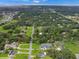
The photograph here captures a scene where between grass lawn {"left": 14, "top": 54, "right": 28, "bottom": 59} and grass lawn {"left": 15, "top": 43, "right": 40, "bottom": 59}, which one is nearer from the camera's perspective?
grass lawn {"left": 14, "top": 54, "right": 28, "bottom": 59}

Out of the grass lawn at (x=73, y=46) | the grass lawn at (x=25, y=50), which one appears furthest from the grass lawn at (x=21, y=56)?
the grass lawn at (x=73, y=46)

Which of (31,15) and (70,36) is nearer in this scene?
(70,36)

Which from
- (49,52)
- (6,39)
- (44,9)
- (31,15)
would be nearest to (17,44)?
(6,39)

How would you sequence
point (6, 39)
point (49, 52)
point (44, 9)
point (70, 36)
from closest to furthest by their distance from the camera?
1. point (49, 52)
2. point (6, 39)
3. point (70, 36)
4. point (44, 9)

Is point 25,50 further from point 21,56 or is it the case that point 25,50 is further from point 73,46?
point 73,46

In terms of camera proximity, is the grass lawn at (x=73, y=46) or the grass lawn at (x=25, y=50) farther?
the grass lawn at (x=73, y=46)

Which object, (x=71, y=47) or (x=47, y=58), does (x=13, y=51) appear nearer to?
(x=47, y=58)

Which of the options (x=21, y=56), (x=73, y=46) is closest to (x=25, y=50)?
(x=21, y=56)

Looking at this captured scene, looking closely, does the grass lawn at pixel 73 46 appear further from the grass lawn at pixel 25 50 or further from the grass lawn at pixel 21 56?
the grass lawn at pixel 21 56

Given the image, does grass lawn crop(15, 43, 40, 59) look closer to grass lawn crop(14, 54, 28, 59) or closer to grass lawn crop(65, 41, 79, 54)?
grass lawn crop(14, 54, 28, 59)

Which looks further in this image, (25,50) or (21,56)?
(25,50)

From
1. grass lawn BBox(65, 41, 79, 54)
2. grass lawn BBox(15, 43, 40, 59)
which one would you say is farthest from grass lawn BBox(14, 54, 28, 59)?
grass lawn BBox(65, 41, 79, 54)
